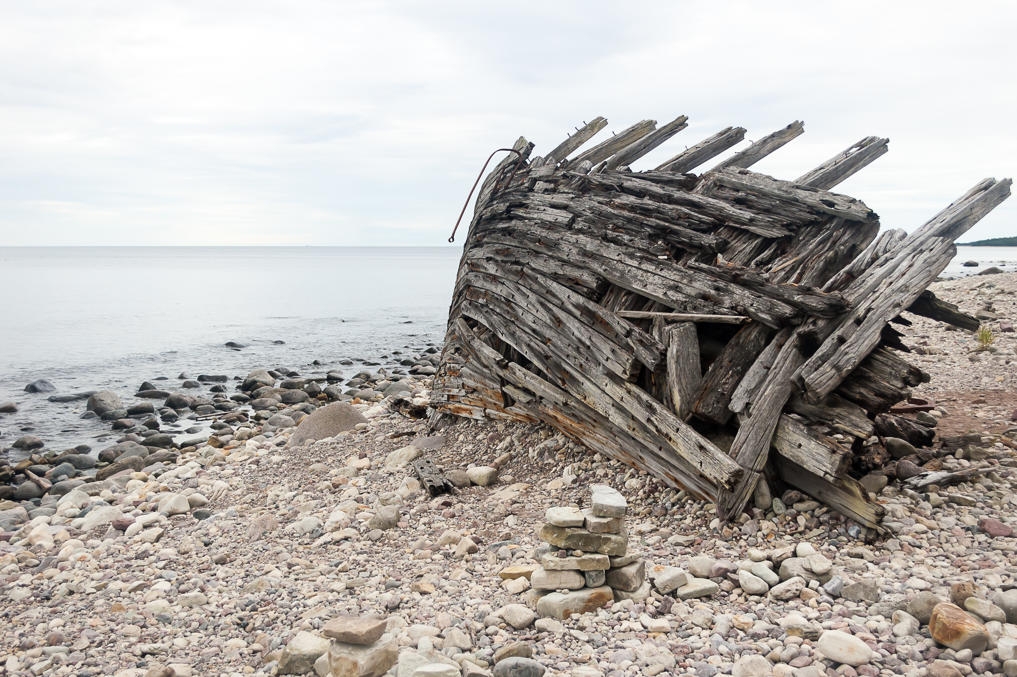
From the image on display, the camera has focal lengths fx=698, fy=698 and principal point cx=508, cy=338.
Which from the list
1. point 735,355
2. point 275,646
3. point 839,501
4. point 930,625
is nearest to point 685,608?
point 930,625

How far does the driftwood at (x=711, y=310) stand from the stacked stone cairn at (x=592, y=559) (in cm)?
127

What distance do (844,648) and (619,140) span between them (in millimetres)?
6187

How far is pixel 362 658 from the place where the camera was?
4.10 metres

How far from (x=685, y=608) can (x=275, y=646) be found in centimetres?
281

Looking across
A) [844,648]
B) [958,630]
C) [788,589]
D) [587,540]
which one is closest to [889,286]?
[788,589]

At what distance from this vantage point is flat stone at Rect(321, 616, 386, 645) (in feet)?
13.7

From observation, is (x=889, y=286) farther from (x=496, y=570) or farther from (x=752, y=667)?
(x=496, y=570)

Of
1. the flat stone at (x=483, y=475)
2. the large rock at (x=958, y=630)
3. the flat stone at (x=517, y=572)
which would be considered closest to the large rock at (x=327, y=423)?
the flat stone at (x=483, y=475)

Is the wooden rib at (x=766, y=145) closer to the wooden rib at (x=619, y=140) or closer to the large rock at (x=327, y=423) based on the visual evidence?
the wooden rib at (x=619, y=140)

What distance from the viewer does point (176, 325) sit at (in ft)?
124

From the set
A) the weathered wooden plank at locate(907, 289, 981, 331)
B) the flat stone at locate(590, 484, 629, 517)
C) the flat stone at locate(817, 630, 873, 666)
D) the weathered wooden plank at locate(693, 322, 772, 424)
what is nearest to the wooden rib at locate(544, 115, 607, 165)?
the weathered wooden plank at locate(693, 322, 772, 424)

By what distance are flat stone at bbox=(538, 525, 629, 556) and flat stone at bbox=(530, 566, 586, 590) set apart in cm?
18

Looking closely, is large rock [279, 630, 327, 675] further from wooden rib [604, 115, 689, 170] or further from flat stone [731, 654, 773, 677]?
wooden rib [604, 115, 689, 170]

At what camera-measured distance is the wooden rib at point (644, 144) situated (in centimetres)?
815
